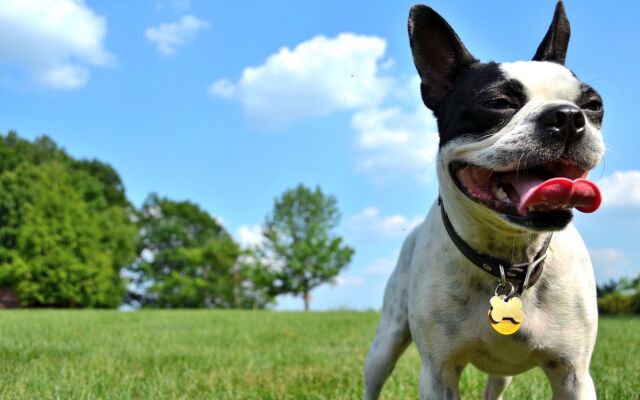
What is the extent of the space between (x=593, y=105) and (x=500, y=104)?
0.59m

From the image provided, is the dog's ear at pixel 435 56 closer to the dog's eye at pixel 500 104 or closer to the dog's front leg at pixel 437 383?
the dog's eye at pixel 500 104

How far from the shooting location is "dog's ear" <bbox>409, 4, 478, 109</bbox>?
3.95 m

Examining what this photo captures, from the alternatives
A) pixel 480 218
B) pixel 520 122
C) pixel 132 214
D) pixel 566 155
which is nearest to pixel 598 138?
pixel 566 155

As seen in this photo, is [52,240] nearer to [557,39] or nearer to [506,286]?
[557,39]

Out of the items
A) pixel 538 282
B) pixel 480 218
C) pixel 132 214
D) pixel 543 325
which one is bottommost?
pixel 543 325

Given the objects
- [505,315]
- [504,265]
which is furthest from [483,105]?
[505,315]

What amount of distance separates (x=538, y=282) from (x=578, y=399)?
A: 2.25 feet

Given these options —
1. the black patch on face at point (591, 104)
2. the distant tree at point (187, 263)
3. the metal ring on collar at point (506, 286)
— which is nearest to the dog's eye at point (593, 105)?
the black patch on face at point (591, 104)

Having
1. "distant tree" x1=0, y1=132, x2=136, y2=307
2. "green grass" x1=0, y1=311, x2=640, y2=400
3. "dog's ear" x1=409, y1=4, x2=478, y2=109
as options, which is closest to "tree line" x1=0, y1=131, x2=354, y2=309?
"distant tree" x1=0, y1=132, x2=136, y2=307

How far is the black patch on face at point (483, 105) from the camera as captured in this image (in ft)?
11.0

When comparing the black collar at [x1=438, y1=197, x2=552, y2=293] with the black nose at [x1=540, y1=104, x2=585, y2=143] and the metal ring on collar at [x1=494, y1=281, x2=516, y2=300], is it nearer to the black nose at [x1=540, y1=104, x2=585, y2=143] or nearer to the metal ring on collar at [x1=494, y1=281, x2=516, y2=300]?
the metal ring on collar at [x1=494, y1=281, x2=516, y2=300]

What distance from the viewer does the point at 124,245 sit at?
165 feet

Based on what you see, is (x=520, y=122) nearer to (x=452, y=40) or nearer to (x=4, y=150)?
(x=452, y=40)

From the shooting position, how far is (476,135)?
3.36 meters
